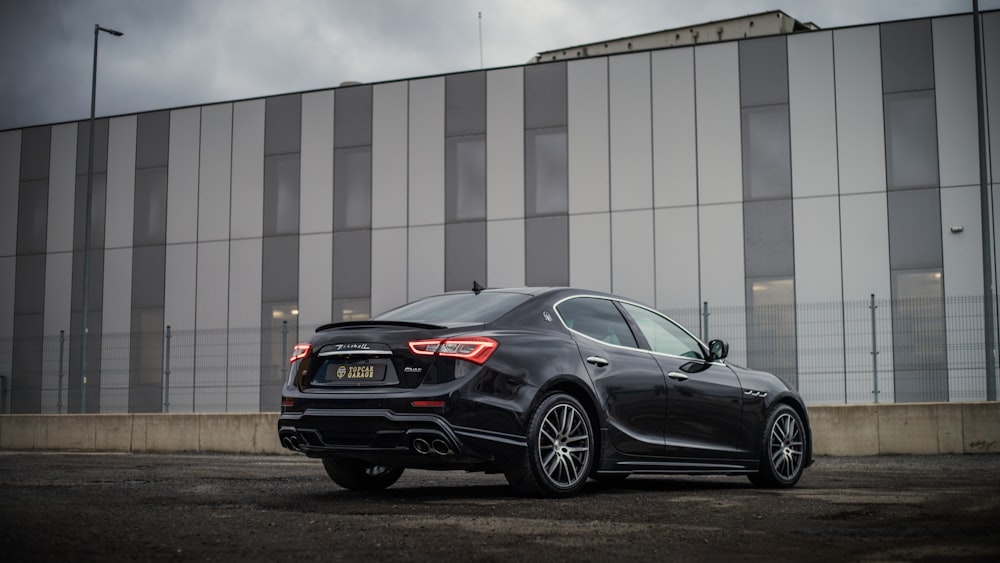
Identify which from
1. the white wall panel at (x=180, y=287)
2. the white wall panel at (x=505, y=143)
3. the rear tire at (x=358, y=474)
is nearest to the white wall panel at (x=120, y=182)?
the white wall panel at (x=180, y=287)

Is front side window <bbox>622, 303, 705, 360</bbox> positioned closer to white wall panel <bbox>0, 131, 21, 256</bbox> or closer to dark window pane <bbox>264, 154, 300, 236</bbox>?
dark window pane <bbox>264, 154, 300, 236</bbox>

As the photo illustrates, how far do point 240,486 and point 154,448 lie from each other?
10076 millimetres

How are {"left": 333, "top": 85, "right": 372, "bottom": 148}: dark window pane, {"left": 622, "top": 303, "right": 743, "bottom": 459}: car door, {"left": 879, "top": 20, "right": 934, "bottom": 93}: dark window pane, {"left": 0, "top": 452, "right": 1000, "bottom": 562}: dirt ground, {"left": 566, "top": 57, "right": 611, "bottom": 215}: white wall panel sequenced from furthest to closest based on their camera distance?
{"left": 333, "top": 85, "right": 372, "bottom": 148}: dark window pane → {"left": 566, "top": 57, "right": 611, "bottom": 215}: white wall panel → {"left": 879, "top": 20, "right": 934, "bottom": 93}: dark window pane → {"left": 622, "top": 303, "right": 743, "bottom": 459}: car door → {"left": 0, "top": 452, "right": 1000, "bottom": 562}: dirt ground

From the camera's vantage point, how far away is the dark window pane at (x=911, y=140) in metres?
24.2

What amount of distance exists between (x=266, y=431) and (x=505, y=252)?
35.0 feet

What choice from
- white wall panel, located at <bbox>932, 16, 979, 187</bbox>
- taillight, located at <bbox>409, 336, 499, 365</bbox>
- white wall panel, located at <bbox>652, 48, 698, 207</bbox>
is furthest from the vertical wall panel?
taillight, located at <bbox>409, 336, 499, 365</bbox>

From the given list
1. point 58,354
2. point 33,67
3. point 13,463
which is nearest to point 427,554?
point 13,463

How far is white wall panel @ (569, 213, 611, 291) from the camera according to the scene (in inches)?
1019

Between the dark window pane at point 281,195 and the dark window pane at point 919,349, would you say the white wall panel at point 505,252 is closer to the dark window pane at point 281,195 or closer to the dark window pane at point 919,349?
the dark window pane at point 281,195

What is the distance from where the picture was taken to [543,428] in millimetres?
7539

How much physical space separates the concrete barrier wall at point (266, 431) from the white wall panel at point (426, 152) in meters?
10.8

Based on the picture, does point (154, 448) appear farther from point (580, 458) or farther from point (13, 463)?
point (580, 458)

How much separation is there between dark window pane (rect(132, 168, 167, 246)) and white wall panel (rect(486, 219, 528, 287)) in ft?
31.0

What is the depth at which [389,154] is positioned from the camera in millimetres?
28500
